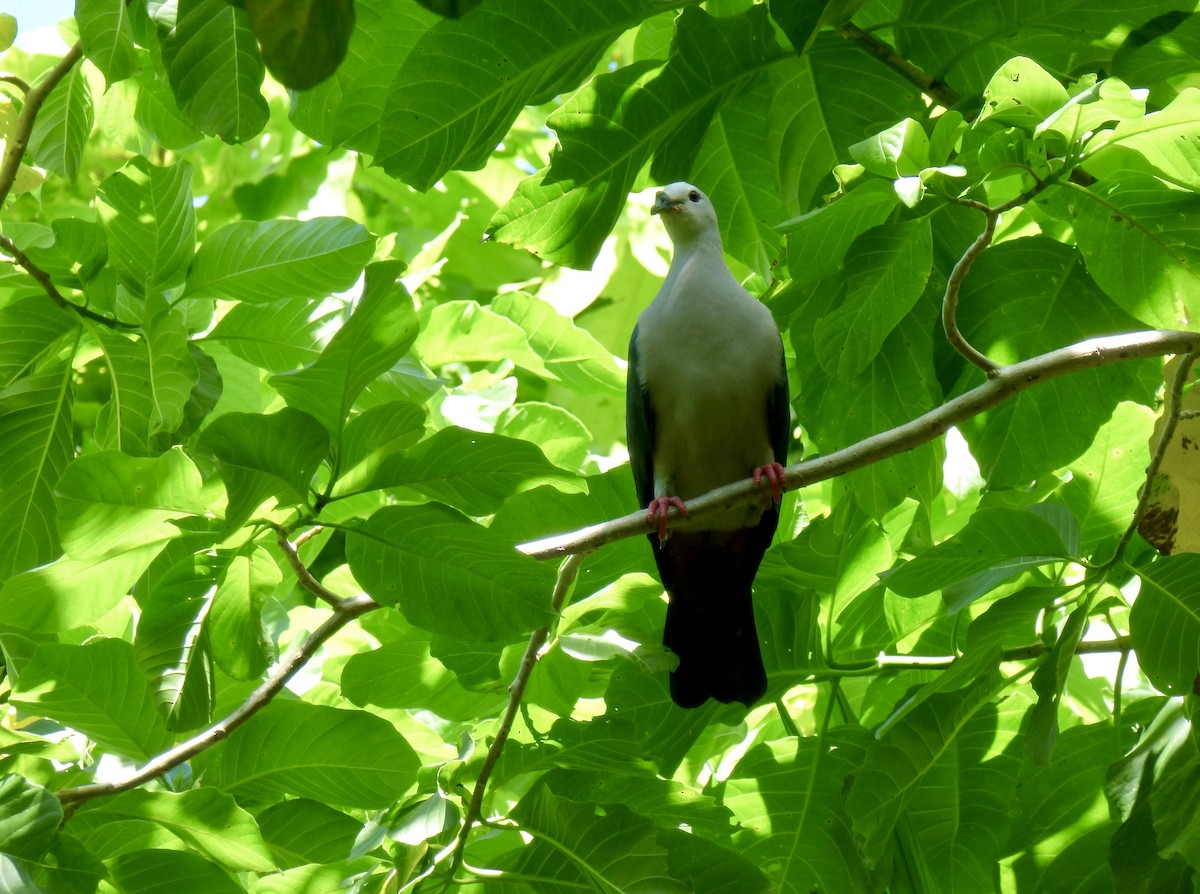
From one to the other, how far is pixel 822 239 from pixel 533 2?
90cm

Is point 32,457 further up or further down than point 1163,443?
further up

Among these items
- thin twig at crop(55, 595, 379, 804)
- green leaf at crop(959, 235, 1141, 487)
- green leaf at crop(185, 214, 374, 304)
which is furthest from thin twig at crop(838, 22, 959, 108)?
thin twig at crop(55, 595, 379, 804)

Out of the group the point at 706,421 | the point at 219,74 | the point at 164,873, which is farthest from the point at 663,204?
the point at 164,873

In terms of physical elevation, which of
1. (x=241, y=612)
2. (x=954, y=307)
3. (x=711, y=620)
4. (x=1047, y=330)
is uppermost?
(x=954, y=307)

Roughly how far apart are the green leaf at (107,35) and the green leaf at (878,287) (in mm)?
1787

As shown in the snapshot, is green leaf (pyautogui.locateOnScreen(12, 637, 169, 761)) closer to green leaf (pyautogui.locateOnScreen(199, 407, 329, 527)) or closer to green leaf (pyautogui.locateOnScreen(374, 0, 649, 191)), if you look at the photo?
green leaf (pyautogui.locateOnScreen(199, 407, 329, 527))

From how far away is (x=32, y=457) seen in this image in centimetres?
284

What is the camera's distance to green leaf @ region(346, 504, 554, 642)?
7.81 feet

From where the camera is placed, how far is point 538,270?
21.4 feet

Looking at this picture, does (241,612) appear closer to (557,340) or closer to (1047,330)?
(1047,330)

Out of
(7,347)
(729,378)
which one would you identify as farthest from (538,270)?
(7,347)

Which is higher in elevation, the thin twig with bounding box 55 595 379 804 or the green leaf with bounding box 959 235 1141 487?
the green leaf with bounding box 959 235 1141 487

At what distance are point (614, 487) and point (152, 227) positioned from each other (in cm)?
142

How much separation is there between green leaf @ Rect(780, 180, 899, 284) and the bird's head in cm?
141
